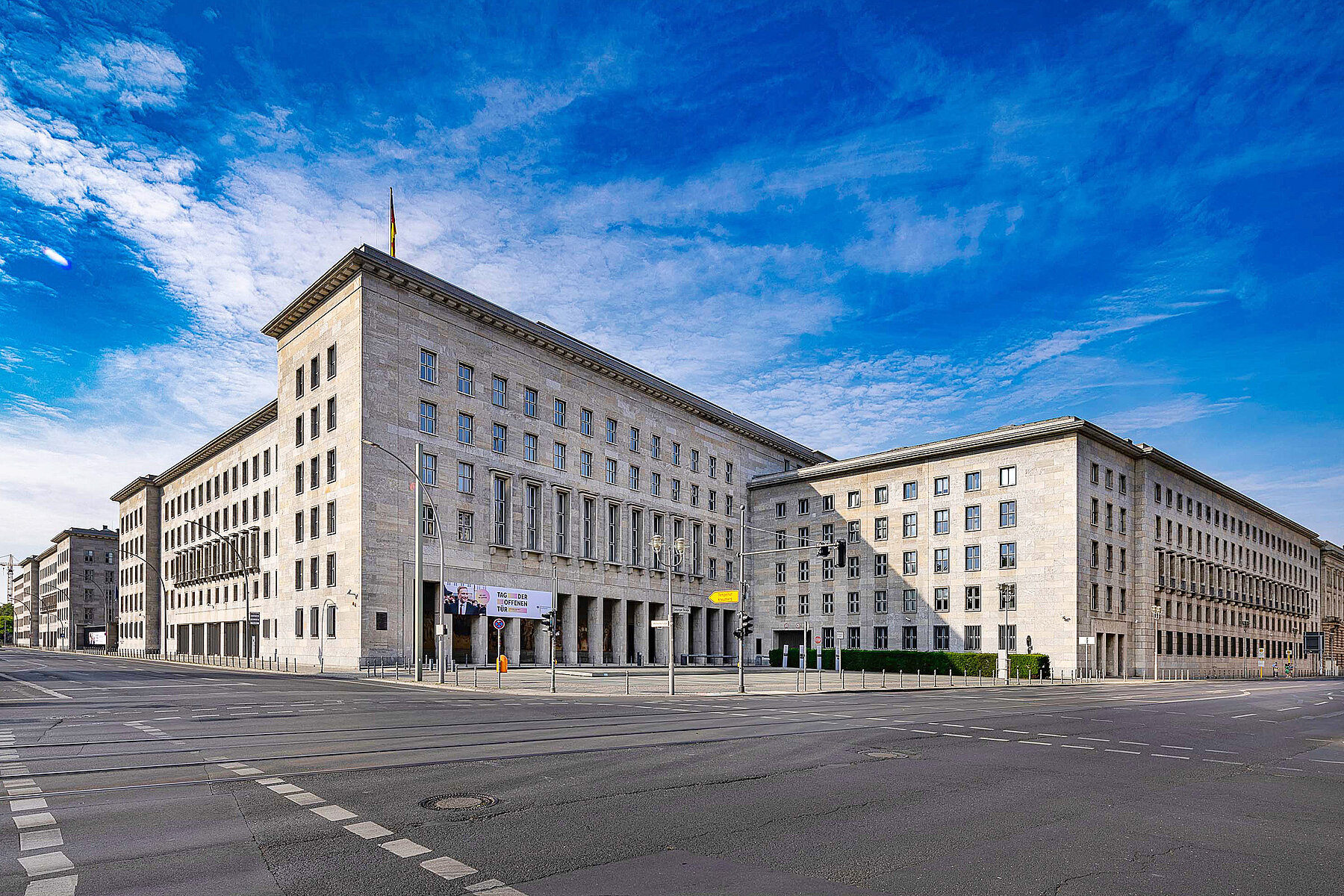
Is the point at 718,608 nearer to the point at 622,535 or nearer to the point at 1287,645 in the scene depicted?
the point at 622,535

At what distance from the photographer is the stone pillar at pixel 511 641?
196ft

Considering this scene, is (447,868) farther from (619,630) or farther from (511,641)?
(619,630)

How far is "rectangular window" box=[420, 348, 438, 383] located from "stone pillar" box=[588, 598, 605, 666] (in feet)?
68.3

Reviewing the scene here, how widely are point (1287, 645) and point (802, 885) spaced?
123881mm

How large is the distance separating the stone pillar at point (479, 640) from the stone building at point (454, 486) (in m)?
0.26

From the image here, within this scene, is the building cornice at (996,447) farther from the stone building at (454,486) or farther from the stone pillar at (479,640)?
the stone pillar at (479,640)

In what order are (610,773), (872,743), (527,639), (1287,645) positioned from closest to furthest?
(610,773), (872,743), (527,639), (1287,645)

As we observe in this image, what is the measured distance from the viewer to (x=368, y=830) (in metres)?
8.38

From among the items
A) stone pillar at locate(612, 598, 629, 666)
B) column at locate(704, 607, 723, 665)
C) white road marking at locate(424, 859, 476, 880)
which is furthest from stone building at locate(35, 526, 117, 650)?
white road marking at locate(424, 859, 476, 880)

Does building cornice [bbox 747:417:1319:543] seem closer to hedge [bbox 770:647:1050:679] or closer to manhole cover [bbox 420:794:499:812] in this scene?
hedge [bbox 770:647:1050:679]

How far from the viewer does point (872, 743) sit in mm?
16859

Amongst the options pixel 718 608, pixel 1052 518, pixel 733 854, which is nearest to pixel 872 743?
pixel 733 854

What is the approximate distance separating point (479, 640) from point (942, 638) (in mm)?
34829

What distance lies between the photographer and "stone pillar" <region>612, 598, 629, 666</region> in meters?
69.4
